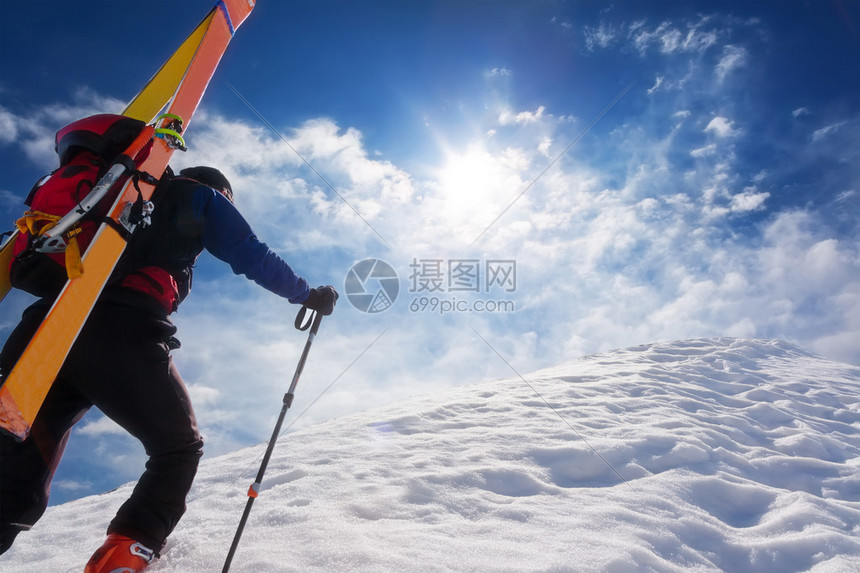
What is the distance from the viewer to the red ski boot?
5.48 feet

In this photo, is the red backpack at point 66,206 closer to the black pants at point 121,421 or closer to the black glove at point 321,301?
the black pants at point 121,421

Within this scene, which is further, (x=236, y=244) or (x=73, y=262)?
(x=236, y=244)

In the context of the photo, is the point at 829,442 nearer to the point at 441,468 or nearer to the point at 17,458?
the point at 441,468

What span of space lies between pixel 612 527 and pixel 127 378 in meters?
2.69

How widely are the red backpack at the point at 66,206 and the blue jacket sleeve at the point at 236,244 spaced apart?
1.11 ft

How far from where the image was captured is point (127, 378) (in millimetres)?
1786

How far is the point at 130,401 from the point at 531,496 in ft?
8.41

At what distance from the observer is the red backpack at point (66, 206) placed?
1.81 m

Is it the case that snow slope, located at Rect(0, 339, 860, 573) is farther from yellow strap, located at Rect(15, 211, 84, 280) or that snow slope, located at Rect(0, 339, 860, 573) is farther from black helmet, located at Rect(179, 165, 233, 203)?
black helmet, located at Rect(179, 165, 233, 203)

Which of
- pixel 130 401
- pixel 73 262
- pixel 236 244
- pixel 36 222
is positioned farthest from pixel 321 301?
pixel 36 222

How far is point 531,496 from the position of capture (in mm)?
3061

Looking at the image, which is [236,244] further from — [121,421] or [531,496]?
[531,496]

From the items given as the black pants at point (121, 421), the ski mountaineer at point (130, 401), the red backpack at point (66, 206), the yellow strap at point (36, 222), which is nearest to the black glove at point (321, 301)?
the ski mountaineer at point (130, 401)

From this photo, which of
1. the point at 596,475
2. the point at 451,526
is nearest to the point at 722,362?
the point at 596,475
